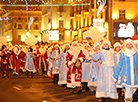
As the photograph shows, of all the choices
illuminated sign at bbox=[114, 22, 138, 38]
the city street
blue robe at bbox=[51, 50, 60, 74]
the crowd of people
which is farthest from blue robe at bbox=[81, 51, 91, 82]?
illuminated sign at bbox=[114, 22, 138, 38]

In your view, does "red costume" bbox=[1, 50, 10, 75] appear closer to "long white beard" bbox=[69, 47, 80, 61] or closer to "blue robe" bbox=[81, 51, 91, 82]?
"blue robe" bbox=[81, 51, 91, 82]

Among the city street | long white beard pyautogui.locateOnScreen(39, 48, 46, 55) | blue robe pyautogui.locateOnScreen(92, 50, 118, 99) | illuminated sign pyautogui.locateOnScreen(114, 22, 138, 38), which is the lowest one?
the city street

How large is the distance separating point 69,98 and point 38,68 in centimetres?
1524

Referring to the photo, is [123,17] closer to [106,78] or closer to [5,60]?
[5,60]

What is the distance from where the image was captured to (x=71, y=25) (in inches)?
2835

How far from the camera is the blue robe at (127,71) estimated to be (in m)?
11.5

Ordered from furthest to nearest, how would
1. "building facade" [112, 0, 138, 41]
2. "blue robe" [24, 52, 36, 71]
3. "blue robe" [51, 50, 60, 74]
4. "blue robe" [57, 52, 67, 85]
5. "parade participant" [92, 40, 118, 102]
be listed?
"building facade" [112, 0, 138, 41], "blue robe" [24, 52, 36, 71], "blue robe" [51, 50, 60, 74], "blue robe" [57, 52, 67, 85], "parade participant" [92, 40, 118, 102]

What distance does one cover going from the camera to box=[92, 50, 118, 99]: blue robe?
12.2m

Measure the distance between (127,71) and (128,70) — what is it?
39mm

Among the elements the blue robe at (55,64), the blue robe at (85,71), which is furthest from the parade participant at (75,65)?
the blue robe at (55,64)

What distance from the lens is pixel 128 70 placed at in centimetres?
1147

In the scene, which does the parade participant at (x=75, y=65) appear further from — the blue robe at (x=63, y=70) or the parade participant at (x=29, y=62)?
the parade participant at (x=29, y=62)

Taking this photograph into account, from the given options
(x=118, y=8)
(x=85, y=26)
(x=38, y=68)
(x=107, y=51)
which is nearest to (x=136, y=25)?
(x=118, y=8)

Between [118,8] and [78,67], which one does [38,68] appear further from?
[118,8]
